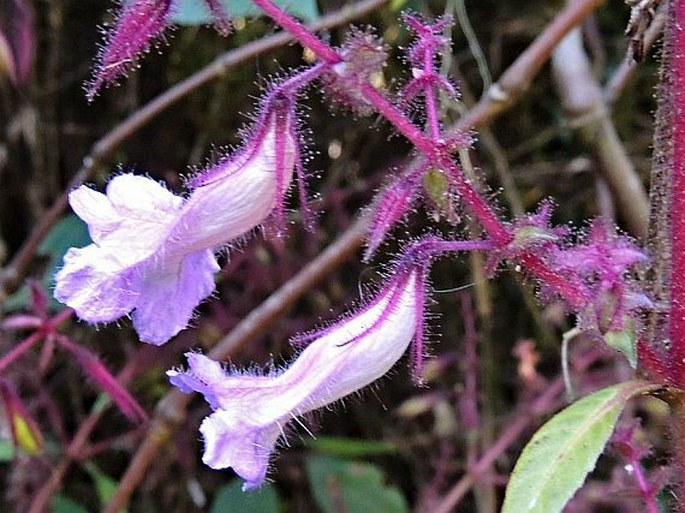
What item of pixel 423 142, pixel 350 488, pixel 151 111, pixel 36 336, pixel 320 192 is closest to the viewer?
pixel 423 142

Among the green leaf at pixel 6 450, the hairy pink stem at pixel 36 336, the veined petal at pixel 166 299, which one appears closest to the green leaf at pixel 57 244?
the green leaf at pixel 6 450

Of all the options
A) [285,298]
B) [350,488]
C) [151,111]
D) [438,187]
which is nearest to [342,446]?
[350,488]

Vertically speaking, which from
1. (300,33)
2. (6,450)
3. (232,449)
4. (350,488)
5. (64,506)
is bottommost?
(350,488)

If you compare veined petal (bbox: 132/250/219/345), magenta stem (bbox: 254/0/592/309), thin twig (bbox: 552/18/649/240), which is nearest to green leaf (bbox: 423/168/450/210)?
magenta stem (bbox: 254/0/592/309)

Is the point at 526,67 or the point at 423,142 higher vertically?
the point at 423,142

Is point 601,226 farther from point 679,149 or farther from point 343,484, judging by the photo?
point 343,484

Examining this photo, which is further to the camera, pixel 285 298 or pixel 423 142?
pixel 285 298

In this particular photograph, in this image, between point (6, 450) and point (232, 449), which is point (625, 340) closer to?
point (232, 449)
